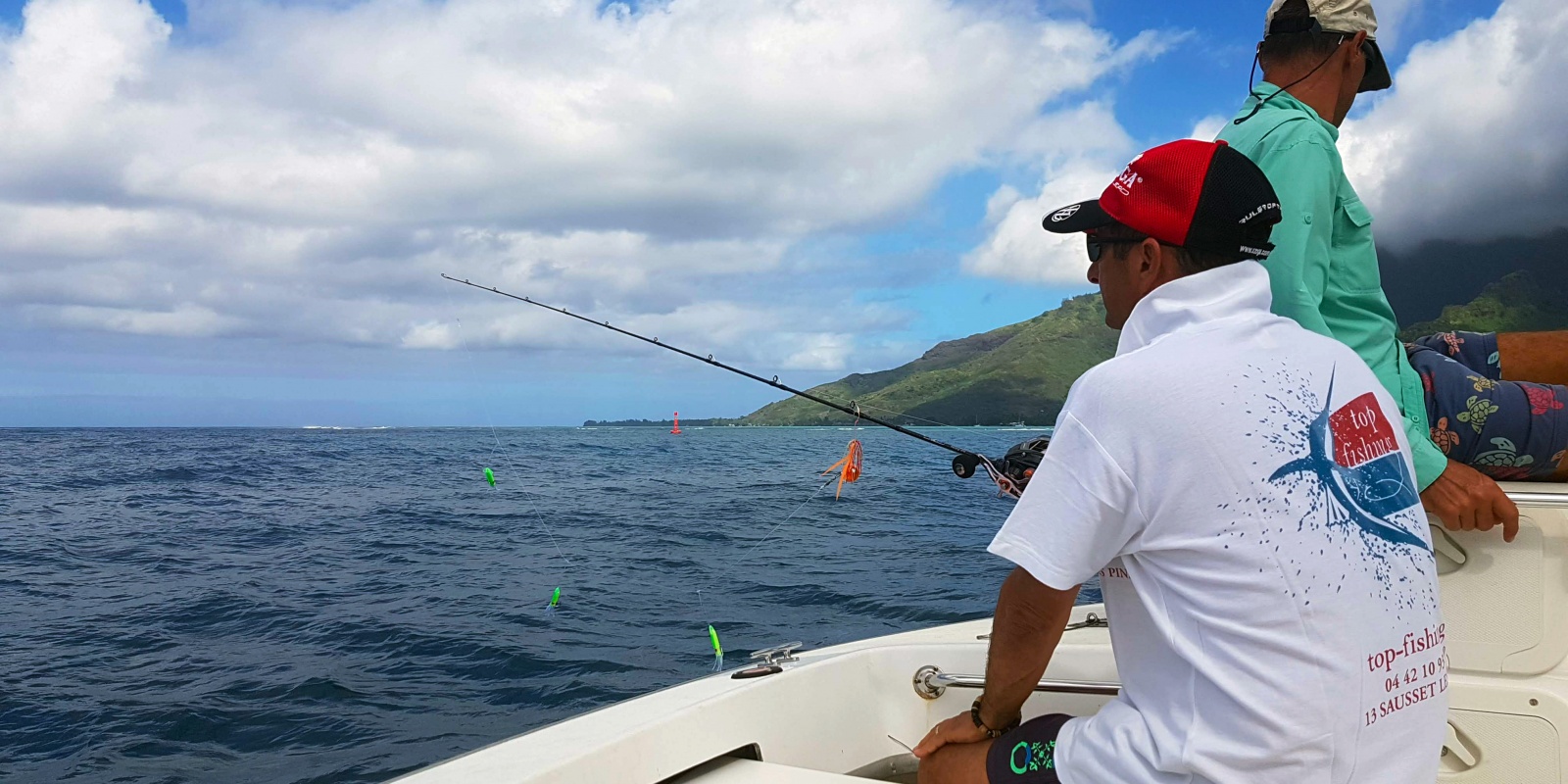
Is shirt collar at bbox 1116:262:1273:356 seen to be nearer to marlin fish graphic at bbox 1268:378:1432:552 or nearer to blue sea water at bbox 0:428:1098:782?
marlin fish graphic at bbox 1268:378:1432:552

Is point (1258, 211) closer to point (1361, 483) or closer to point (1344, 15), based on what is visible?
point (1361, 483)

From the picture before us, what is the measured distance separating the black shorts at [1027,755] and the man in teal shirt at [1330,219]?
0.97m

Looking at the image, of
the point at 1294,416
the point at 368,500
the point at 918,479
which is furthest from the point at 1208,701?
the point at 918,479

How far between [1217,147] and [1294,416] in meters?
0.46

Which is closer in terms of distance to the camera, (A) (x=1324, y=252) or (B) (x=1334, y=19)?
(A) (x=1324, y=252)

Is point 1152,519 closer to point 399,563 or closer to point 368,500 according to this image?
point 399,563

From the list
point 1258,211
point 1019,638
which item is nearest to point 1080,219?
point 1258,211

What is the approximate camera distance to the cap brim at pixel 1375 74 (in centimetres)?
220

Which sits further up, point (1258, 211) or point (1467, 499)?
point (1258, 211)

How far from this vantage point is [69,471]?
26.1 meters

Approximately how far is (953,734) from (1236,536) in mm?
734

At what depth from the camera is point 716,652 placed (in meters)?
7.21

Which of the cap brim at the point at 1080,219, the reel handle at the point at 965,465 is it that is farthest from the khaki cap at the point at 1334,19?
the reel handle at the point at 965,465

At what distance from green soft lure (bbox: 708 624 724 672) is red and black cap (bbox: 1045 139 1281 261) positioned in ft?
15.6
